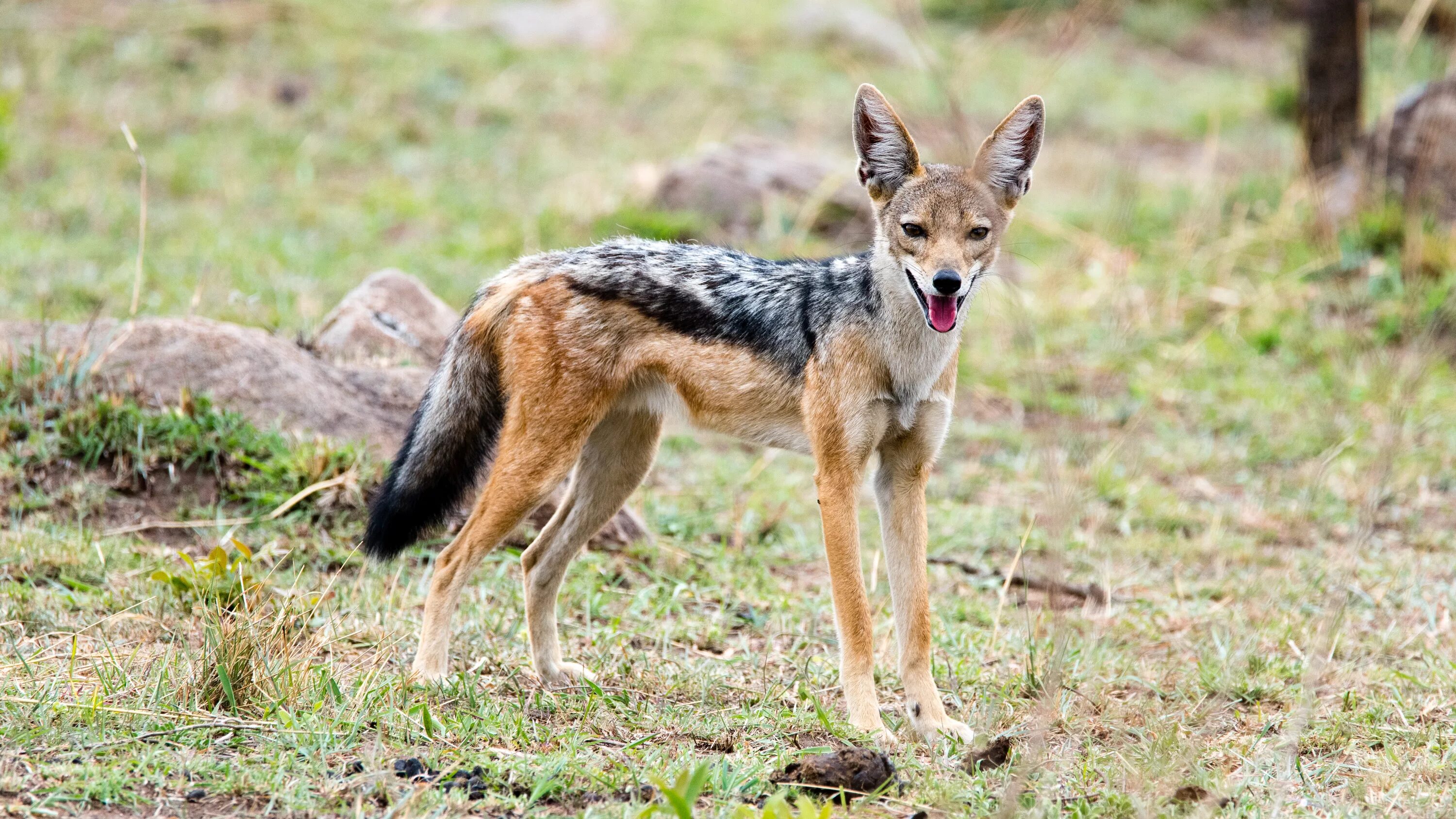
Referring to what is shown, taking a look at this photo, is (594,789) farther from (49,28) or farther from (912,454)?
(49,28)

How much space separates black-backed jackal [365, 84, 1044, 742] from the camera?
440 cm

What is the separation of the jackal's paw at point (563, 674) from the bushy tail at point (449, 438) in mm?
641

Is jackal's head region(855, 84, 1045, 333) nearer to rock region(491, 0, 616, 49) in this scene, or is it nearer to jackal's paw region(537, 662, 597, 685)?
jackal's paw region(537, 662, 597, 685)

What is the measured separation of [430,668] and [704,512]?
2.51 m

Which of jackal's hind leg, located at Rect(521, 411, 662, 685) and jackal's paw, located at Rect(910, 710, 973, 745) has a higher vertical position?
jackal's hind leg, located at Rect(521, 411, 662, 685)

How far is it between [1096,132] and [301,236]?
902 cm

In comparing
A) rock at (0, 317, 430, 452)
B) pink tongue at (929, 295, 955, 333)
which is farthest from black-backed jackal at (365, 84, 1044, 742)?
rock at (0, 317, 430, 452)

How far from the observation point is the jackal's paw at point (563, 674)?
4.61m

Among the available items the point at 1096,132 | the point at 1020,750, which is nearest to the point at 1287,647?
the point at 1020,750

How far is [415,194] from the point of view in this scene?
39.2ft

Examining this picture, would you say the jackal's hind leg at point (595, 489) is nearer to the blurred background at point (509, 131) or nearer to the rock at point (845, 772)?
the rock at point (845, 772)

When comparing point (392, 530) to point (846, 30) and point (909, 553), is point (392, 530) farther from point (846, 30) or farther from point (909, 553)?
point (846, 30)

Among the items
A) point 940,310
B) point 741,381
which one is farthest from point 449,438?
point 940,310

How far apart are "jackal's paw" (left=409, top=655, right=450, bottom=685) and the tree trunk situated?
918 centimetres
